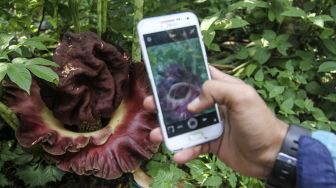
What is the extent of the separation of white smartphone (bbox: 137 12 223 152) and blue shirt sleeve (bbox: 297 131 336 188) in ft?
0.58

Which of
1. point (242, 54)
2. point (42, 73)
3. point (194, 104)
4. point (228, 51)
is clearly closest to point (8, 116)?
point (42, 73)

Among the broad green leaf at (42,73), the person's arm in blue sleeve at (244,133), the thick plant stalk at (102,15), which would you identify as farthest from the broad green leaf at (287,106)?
the broad green leaf at (42,73)

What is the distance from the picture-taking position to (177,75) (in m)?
1.01

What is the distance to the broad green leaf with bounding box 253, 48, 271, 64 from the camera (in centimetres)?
175

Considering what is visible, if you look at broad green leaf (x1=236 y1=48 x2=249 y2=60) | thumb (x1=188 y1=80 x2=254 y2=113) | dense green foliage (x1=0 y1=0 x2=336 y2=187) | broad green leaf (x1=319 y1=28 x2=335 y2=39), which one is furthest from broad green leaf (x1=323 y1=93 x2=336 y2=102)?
thumb (x1=188 y1=80 x2=254 y2=113)

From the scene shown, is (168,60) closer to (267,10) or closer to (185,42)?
(185,42)

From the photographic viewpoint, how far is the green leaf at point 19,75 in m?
1.08

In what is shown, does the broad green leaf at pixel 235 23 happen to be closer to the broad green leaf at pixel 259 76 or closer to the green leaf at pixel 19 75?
the broad green leaf at pixel 259 76

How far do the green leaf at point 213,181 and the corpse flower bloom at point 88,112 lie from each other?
192 mm

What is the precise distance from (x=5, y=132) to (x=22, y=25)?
371 millimetres

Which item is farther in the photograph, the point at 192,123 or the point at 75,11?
the point at 75,11

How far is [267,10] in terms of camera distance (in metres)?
1.86

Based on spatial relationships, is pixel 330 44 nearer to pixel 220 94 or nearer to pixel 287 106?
pixel 287 106

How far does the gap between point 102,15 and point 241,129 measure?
826mm
